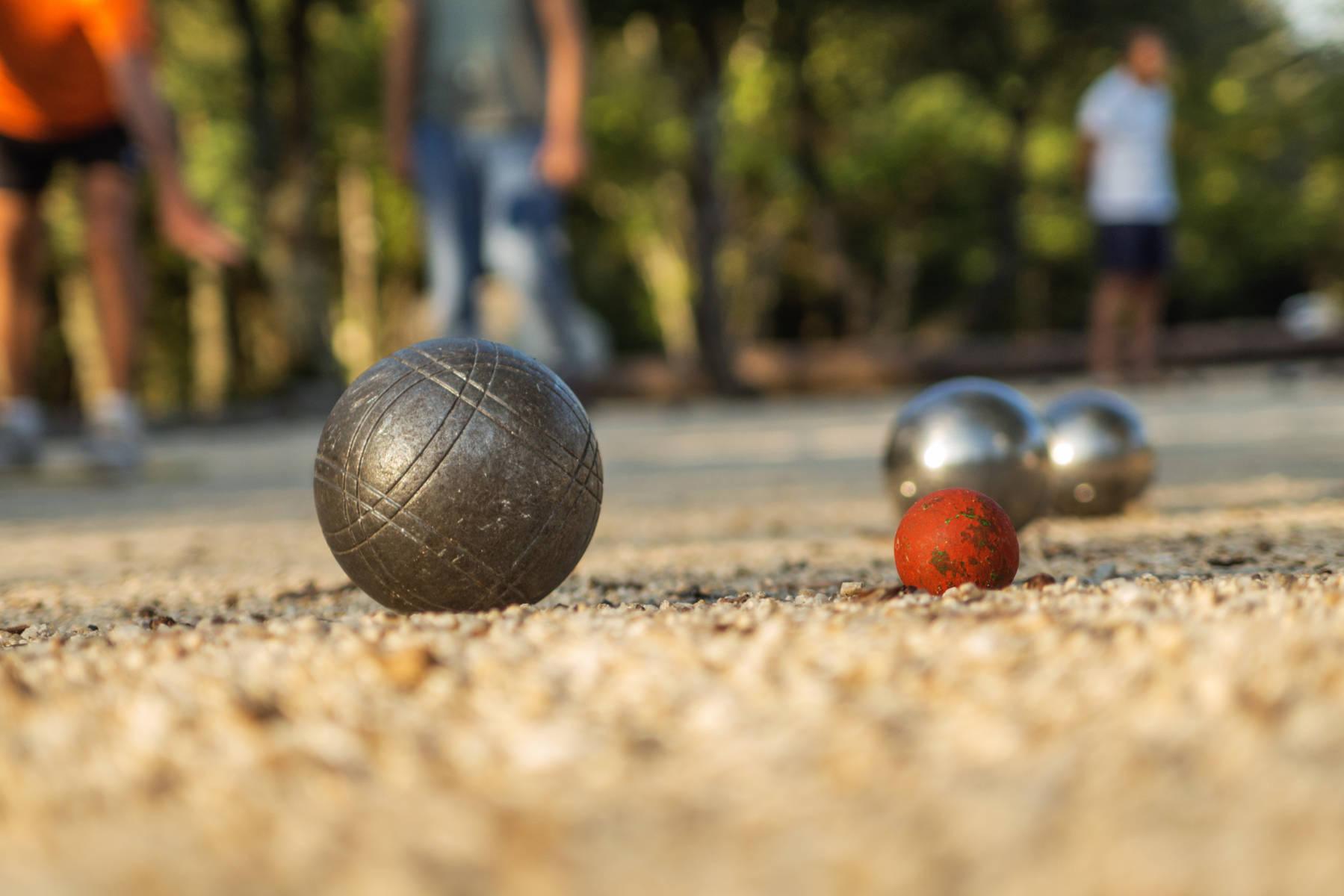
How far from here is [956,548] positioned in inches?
116

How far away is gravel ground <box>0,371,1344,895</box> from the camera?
1.33 meters

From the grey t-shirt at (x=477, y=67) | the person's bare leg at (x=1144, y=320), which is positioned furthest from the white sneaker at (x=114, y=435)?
the person's bare leg at (x=1144, y=320)

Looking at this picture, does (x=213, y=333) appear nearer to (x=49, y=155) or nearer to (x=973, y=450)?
(x=49, y=155)

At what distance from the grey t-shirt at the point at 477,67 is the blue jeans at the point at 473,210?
0.35ft

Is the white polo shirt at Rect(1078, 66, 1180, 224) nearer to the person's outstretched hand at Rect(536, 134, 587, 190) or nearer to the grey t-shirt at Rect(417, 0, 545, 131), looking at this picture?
the person's outstretched hand at Rect(536, 134, 587, 190)

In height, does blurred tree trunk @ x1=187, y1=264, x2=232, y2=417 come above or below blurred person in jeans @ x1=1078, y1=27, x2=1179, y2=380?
below

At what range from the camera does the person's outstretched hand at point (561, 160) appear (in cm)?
794

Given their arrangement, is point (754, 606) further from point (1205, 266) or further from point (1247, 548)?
point (1205, 266)

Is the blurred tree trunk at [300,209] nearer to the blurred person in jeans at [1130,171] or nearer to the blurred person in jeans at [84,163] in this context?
the blurred person in jeans at [84,163]

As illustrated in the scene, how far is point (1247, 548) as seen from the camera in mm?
3697

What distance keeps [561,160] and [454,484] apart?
5439mm

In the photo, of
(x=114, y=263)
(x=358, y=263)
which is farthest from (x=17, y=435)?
(x=358, y=263)

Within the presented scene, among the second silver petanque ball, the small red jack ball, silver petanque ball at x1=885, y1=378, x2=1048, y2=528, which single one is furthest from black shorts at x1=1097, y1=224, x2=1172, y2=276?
the second silver petanque ball

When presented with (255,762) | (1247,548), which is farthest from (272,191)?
(255,762)
